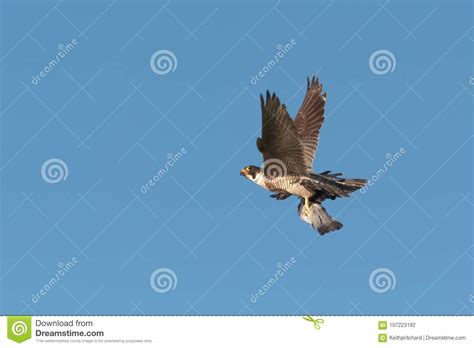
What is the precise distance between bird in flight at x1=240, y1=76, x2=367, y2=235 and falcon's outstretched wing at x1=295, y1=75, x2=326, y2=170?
1.0 inches

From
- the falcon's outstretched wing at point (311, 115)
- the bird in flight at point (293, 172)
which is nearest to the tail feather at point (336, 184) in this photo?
the bird in flight at point (293, 172)

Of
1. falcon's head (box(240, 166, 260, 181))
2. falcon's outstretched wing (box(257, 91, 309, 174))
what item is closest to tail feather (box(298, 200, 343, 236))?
falcon's outstretched wing (box(257, 91, 309, 174))

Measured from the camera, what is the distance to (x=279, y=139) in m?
17.7

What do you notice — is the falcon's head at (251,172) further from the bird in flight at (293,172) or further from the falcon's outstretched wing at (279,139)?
the falcon's outstretched wing at (279,139)

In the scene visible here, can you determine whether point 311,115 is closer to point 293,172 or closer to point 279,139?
point 293,172

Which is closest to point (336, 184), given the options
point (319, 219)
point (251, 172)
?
point (319, 219)

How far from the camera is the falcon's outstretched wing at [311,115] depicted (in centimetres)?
1948

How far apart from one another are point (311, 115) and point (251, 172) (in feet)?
6.65

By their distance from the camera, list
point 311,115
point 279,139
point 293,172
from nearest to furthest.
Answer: point 279,139, point 293,172, point 311,115

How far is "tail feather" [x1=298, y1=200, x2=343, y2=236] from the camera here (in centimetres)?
1844

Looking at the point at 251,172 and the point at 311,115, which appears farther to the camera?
the point at 311,115
